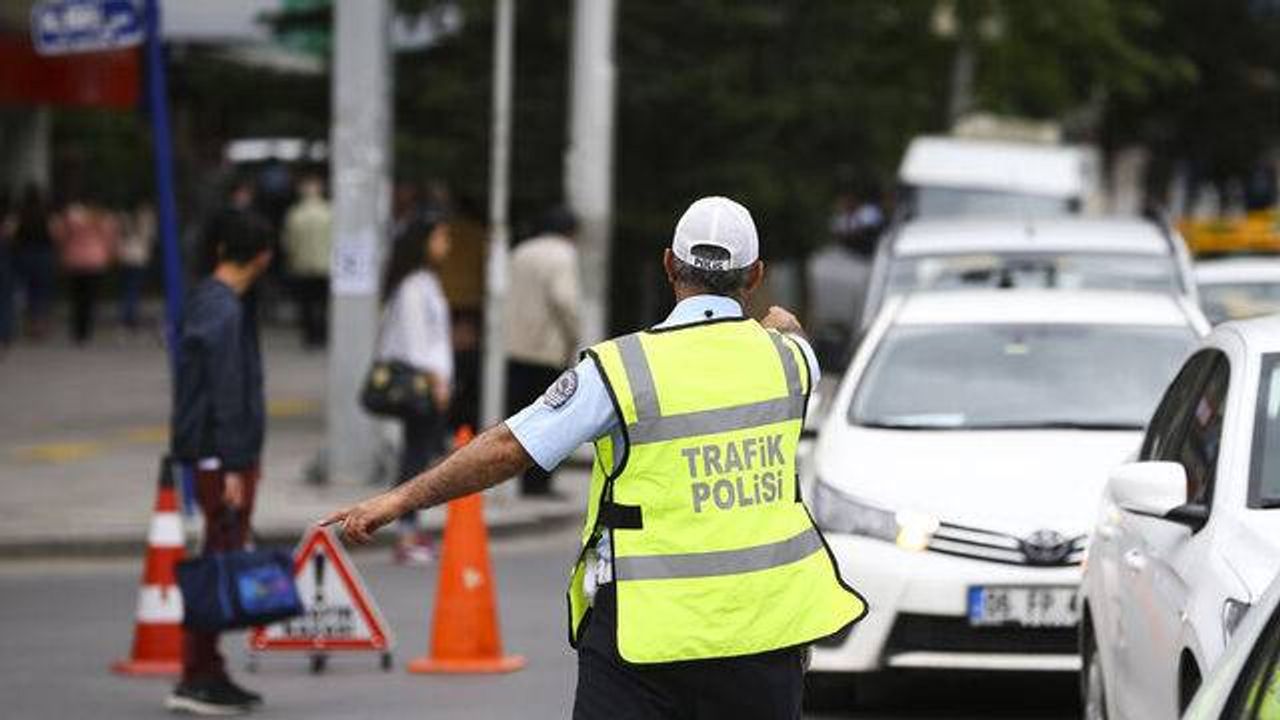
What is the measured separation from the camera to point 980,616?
10883mm

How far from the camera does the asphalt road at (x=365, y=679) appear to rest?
11594 mm

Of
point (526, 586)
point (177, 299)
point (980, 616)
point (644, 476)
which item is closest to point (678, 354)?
point (644, 476)

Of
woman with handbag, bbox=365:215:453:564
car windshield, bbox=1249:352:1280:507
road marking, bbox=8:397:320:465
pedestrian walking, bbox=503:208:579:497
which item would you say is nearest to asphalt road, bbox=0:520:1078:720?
woman with handbag, bbox=365:215:453:564

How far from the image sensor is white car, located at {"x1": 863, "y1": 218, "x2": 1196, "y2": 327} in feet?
56.6

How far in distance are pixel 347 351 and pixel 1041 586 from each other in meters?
9.09

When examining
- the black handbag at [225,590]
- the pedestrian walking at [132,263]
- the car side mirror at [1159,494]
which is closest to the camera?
the car side mirror at [1159,494]

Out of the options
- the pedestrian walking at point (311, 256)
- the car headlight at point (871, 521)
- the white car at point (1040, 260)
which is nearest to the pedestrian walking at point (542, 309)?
the white car at point (1040, 260)

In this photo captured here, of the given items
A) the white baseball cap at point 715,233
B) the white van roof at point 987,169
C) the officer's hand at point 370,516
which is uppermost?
the white baseball cap at point 715,233

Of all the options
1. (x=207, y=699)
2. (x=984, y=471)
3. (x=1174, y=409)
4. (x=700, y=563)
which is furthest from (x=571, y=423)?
(x=207, y=699)

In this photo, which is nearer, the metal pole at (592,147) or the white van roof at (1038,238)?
the white van roof at (1038,238)

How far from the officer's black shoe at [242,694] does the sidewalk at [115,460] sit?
5.02m

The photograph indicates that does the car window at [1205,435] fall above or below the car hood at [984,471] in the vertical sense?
above

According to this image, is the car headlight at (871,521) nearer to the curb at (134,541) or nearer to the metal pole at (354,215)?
the curb at (134,541)

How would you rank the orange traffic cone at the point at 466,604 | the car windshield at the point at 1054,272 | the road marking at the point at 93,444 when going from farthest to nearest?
the road marking at the point at 93,444
the car windshield at the point at 1054,272
the orange traffic cone at the point at 466,604
